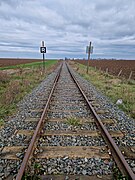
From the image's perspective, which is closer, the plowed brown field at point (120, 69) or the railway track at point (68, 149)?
the railway track at point (68, 149)

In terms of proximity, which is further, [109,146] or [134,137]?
[134,137]

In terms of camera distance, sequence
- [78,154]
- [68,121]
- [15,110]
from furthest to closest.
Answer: [15,110], [68,121], [78,154]

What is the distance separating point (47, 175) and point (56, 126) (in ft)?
6.49

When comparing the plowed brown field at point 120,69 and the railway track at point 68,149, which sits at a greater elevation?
the plowed brown field at point 120,69

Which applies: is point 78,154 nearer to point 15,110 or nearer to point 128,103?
point 15,110

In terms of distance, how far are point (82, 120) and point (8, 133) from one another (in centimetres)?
220

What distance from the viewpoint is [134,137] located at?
13.8 ft

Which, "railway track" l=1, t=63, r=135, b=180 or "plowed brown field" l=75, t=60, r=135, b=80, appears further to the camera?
"plowed brown field" l=75, t=60, r=135, b=80

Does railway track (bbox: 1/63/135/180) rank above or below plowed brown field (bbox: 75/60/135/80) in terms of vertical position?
below

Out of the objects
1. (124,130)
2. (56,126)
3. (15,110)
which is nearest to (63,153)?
(56,126)

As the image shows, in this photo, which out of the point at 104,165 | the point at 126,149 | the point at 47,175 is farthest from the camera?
the point at 126,149

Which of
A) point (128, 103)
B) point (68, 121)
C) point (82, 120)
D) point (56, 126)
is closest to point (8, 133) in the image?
point (56, 126)

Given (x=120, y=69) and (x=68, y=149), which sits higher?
(x=120, y=69)

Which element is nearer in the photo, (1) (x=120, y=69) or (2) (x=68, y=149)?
(2) (x=68, y=149)
